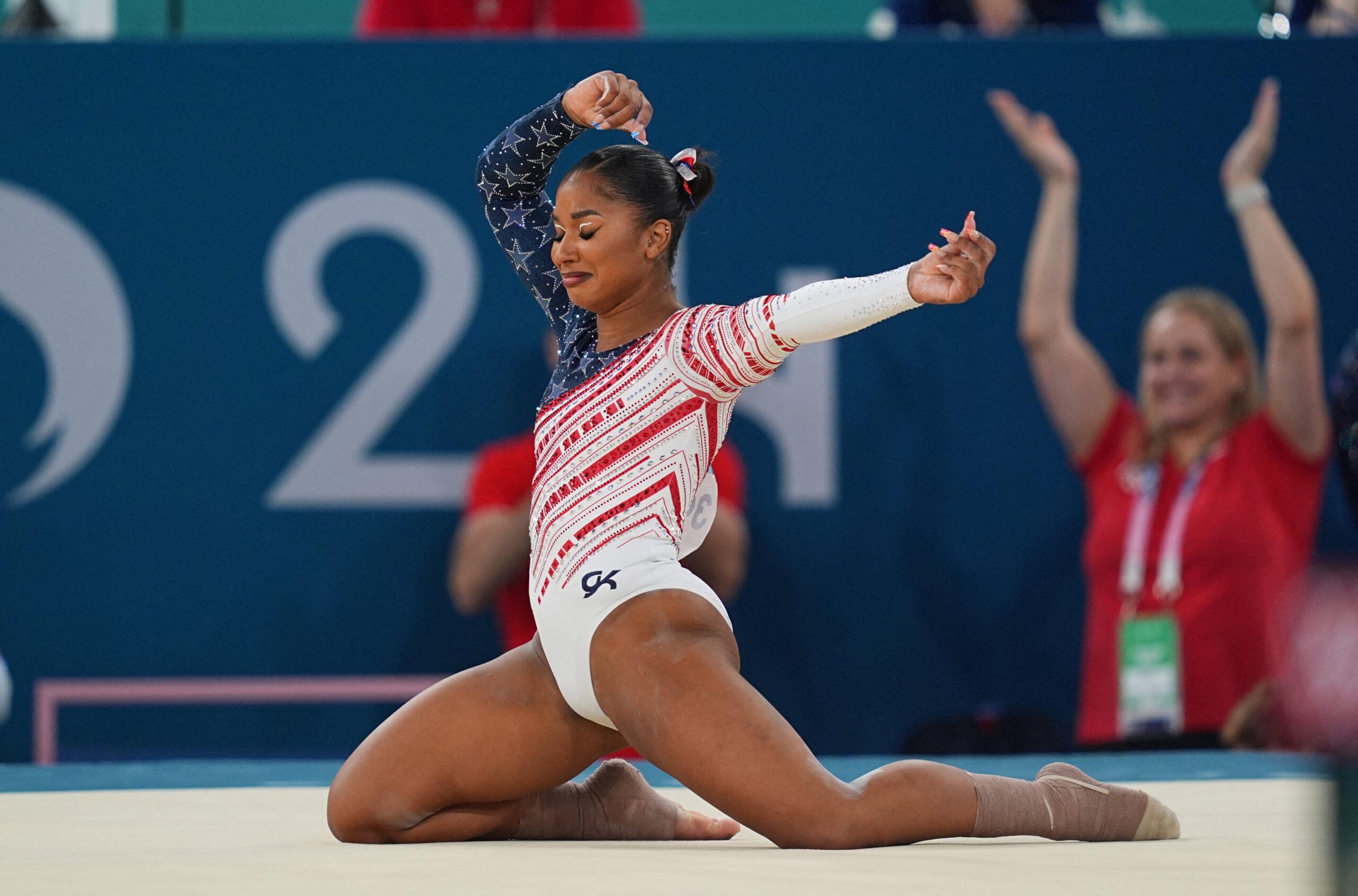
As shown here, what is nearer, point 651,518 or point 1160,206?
point 651,518

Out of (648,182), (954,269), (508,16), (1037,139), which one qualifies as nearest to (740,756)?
(954,269)

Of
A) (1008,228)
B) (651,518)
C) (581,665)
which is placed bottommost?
(581,665)

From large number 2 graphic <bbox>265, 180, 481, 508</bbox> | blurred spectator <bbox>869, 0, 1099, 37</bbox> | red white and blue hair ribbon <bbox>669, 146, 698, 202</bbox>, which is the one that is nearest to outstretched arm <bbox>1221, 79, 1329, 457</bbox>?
blurred spectator <bbox>869, 0, 1099, 37</bbox>

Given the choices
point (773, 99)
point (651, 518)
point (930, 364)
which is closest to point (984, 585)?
point (930, 364)

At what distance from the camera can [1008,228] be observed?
5055mm

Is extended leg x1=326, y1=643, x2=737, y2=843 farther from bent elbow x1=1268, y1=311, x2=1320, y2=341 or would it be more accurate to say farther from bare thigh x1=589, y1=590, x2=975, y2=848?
bent elbow x1=1268, y1=311, x2=1320, y2=341

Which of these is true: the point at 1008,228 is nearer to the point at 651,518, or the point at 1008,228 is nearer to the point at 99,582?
the point at 651,518

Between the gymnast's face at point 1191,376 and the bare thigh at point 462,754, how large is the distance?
2.45 metres

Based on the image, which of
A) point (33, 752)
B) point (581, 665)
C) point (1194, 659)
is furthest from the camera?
point (33, 752)

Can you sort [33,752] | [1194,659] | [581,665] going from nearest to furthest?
[581,665] < [1194,659] < [33,752]

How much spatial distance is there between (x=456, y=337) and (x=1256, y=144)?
8.05 ft

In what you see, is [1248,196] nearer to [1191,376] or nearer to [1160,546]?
[1191,376]

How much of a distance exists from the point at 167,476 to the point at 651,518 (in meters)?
2.60

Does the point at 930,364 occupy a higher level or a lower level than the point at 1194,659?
higher
